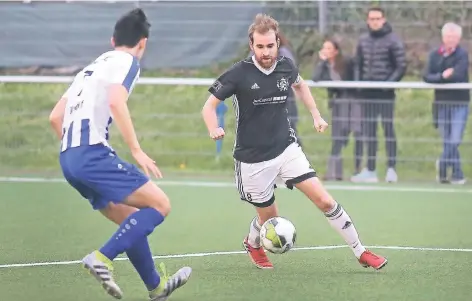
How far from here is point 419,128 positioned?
15234 mm

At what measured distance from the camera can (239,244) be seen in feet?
32.0

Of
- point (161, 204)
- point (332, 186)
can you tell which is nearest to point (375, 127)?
point (332, 186)

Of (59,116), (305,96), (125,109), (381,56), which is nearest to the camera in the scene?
(125,109)

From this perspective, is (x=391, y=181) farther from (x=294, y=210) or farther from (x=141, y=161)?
(x=141, y=161)

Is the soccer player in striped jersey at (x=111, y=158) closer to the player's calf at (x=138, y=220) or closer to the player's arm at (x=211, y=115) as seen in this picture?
the player's calf at (x=138, y=220)

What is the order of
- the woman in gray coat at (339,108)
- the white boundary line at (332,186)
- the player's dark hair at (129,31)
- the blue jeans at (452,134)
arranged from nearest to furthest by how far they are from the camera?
1. the player's dark hair at (129,31)
2. the white boundary line at (332,186)
3. the blue jeans at (452,134)
4. the woman in gray coat at (339,108)

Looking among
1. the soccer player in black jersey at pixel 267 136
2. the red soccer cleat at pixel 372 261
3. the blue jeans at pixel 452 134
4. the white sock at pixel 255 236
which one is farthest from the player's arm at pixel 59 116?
the blue jeans at pixel 452 134

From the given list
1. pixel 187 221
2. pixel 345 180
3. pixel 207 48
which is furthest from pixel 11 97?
pixel 187 221

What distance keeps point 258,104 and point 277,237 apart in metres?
0.94

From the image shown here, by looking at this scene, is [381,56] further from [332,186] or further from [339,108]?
[332,186]

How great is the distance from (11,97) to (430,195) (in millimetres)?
5877

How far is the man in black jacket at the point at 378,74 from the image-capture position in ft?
46.8

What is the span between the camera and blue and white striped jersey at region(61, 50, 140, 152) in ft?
22.6

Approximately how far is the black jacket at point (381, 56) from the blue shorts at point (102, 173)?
780 cm
